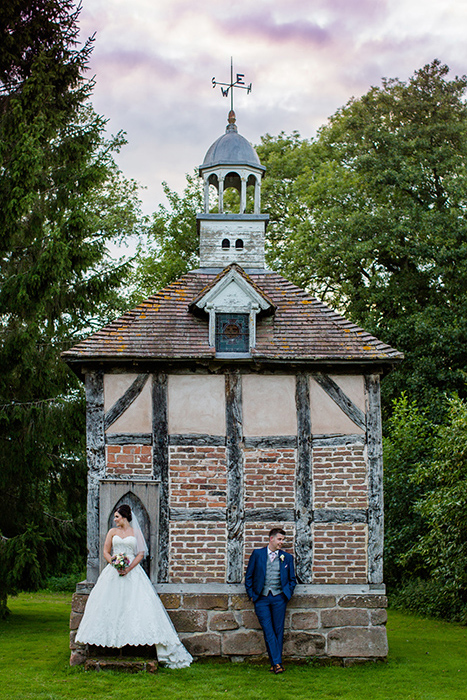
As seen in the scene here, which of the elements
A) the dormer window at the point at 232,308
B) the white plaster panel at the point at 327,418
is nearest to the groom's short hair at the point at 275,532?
the white plaster panel at the point at 327,418

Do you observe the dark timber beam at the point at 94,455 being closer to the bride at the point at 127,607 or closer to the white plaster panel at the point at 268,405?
the bride at the point at 127,607

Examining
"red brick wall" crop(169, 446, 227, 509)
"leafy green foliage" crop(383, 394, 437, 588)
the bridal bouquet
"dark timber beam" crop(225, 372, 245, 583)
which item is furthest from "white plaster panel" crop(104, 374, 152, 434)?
"leafy green foliage" crop(383, 394, 437, 588)

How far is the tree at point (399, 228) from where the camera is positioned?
1842 centimetres

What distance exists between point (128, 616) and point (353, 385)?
3.93m

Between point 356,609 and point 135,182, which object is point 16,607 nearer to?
point 356,609

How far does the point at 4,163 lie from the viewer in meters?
12.1

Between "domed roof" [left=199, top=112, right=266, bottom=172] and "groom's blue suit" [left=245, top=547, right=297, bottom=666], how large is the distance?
623 centimetres

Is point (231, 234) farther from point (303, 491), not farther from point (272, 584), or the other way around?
point (272, 584)

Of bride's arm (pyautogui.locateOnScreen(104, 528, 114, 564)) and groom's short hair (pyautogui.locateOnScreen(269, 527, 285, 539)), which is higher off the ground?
groom's short hair (pyautogui.locateOnScreen(269, 527, 285, 539))

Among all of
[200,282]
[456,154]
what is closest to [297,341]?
[200,282]

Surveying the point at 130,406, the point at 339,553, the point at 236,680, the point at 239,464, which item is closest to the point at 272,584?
the point at 339,553

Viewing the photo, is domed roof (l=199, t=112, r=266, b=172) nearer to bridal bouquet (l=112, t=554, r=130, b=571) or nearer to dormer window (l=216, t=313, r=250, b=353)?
dormer window (l=216, t=313, r=250, b=353)

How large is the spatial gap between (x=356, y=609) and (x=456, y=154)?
1487 cm

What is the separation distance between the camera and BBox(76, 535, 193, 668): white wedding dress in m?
7.97
